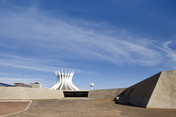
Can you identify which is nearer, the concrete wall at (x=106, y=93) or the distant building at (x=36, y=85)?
the concrete wall at (x=106, y=93)

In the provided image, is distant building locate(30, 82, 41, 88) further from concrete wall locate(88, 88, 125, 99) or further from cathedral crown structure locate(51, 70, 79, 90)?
concrete wall locate(88, 88, 125, 99)

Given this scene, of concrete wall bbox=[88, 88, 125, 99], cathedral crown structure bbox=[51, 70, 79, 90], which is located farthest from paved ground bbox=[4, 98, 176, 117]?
cathedral crown structure bbox=[51, 70, 79, 90]

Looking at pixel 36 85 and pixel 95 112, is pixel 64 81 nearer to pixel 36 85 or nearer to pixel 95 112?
pixel 36 85

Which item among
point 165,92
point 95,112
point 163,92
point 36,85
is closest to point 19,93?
point 95,112

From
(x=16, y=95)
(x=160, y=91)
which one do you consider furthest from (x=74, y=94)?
(x=160, y=91)

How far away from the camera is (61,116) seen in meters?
8.01

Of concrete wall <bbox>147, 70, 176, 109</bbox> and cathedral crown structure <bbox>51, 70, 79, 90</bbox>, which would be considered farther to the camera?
cathedral crown structure <bbox>51, 70, 79, 90</bbox>

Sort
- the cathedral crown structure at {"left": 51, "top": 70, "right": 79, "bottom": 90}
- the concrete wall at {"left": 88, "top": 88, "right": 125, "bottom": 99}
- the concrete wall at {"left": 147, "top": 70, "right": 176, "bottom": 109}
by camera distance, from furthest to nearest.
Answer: the cathedral crown structure at {"left": 51, "top": 70, "right": 79, "bottom": 90}, the concrete wall at {"left": 88, "top": 88, "right": 125, "bottom": 99}, the concrete wall at {"left": 147, "top": 70, "right": 176, "bottom": 109}

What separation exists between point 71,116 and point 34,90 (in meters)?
20.7

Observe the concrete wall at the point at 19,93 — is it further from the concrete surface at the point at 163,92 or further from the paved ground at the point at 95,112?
the concrete surface at the point at 163,92

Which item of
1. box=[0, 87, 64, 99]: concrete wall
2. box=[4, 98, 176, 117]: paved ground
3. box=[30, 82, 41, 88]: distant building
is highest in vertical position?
box=[30, 82, 41, 88]: distant building

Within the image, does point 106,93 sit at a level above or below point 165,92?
below

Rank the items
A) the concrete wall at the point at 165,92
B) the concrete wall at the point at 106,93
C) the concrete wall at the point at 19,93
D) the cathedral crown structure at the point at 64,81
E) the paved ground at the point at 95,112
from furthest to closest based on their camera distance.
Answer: the cathedral crown structure at the point at 64,81
the concrete wall at the point at 106,93
the concrete wall at the point at 19,93
the concrete wall at the point at 165,92
the paved ground at the point at 95,112

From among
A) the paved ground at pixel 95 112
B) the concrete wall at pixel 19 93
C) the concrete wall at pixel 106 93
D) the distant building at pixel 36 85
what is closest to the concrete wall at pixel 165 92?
the paved ground at pixel 95 112
